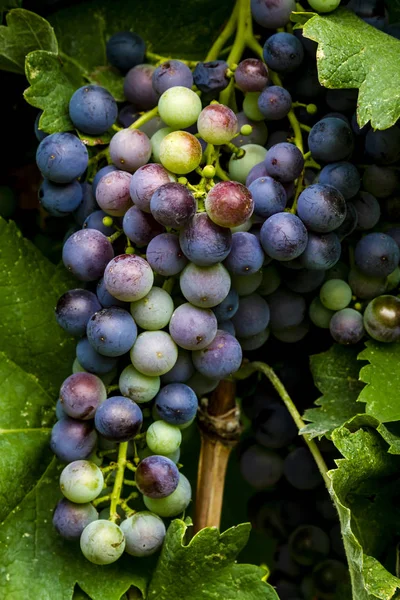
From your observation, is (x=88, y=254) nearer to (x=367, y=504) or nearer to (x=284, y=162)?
(x=284, y=162)

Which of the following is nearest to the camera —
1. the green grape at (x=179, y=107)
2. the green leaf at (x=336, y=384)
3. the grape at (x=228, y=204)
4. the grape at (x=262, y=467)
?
the grape at (x=228, y=204)

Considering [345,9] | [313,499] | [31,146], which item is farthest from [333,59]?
[313,499]

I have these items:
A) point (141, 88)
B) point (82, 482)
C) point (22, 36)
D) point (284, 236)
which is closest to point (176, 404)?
point (82, 482)

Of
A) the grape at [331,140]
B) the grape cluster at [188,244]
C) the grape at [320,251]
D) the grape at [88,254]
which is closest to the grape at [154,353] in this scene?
the grape cluster at [188,244]

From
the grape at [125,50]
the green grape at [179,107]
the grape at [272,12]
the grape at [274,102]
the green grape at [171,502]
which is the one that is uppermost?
the grape at [272,12]

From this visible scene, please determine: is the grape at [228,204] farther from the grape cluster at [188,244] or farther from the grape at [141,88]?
the grape at [141,88]

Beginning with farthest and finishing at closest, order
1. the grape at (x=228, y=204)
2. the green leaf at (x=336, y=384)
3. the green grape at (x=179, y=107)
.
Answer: the green leaf at (x=336, y=384), the green grape at (x=179, y=107), the grape at (x=228, y=204)
